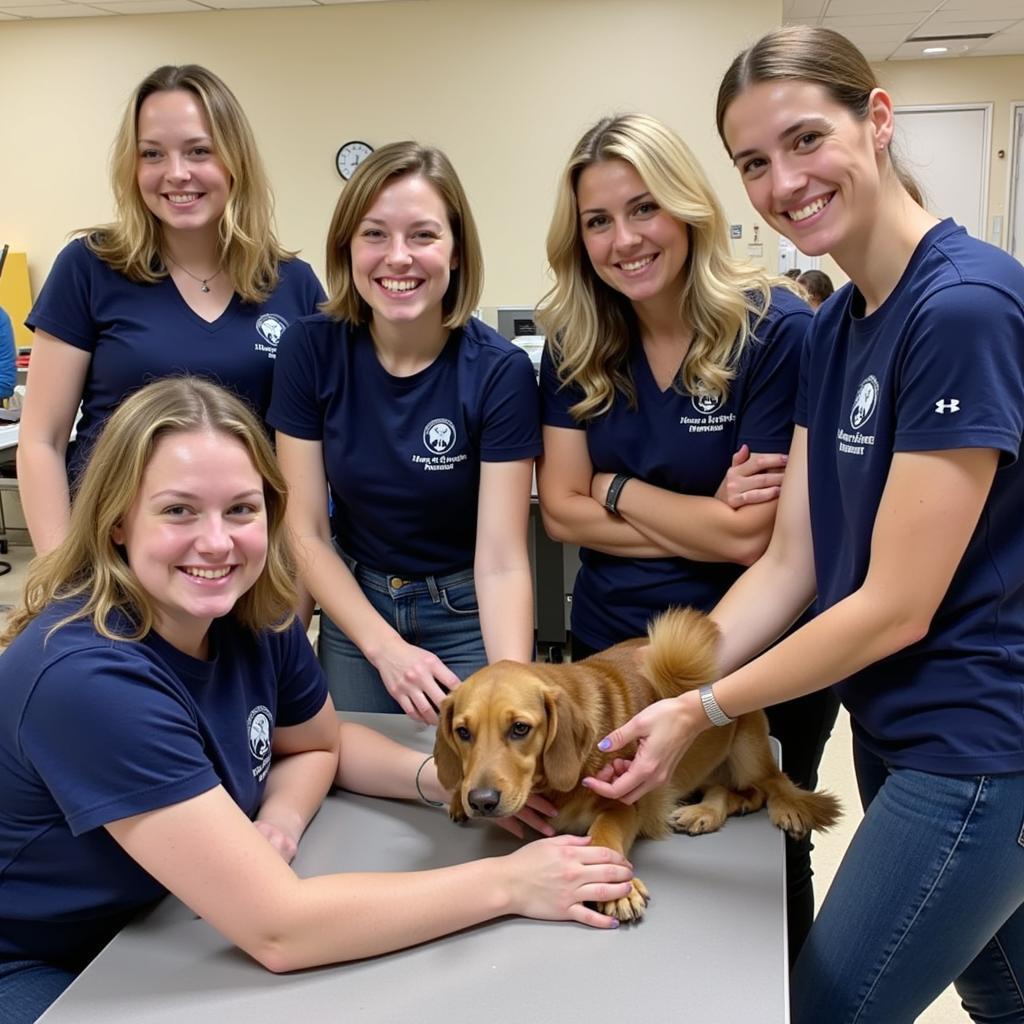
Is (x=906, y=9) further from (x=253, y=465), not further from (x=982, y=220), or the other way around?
(x=253, y=465)

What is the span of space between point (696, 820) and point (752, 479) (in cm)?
58

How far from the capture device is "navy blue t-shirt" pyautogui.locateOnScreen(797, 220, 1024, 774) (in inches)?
44.4

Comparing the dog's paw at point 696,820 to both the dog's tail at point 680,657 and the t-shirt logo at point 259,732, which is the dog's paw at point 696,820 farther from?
the t-shirt logo at point 259,732

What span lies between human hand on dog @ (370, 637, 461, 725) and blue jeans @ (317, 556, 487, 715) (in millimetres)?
Result: 188

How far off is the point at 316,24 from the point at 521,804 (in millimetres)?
7164

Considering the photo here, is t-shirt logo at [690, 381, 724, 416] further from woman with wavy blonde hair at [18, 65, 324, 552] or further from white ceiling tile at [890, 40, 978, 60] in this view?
white ceiling tile at [890, 40, 978, 60]

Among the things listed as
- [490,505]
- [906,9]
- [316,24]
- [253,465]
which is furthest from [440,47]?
[253,465]

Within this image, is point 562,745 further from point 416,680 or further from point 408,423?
point 408,423

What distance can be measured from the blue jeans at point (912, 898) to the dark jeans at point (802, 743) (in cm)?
55

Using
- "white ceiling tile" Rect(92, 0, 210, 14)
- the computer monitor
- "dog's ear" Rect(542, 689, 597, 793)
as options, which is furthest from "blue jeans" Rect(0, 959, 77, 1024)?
"white ceiling tile" Rect(92, 0, 210, 14)

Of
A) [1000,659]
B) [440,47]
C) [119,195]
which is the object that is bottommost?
[1000,659]

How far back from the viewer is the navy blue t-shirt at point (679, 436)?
1743mm

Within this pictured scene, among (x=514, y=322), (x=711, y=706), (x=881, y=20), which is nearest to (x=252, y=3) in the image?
(x=514, y=322)

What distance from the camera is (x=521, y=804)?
1.33 m
